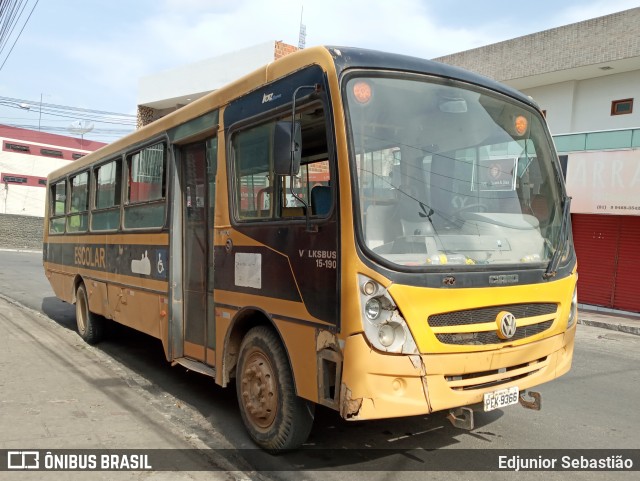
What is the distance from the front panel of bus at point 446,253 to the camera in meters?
3.33

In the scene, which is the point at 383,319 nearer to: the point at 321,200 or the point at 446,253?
the point at 446,253

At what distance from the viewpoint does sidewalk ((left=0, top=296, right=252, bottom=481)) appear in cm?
401

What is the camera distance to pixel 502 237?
3986mm

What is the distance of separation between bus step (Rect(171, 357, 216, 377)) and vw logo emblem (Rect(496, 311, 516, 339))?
2591 mm

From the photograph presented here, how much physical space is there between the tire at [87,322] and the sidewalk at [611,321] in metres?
10.4

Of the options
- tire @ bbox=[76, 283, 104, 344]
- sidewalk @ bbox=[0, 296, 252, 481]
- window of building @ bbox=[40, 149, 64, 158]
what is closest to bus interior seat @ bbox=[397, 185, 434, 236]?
sidewalk @ bbox=[0, 296, 252, 481]

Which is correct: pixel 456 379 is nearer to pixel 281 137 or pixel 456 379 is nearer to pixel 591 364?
pixel 281 137

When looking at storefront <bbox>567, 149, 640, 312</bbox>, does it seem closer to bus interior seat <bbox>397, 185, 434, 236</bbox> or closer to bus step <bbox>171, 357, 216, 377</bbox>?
bus interior seat <bbox>397, 185, 434, 236</bbox>

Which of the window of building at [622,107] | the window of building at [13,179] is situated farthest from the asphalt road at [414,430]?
the window of building at [13,179]

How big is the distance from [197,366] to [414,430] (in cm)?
213

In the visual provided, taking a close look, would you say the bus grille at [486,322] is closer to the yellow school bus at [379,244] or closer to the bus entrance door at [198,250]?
the yellow school bus at [379,244]

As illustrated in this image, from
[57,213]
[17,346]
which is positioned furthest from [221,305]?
[57,213]

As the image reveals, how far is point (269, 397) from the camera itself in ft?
13.7

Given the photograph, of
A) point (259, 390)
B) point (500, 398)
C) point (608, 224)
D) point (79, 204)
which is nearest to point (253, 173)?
point (259, 390)
